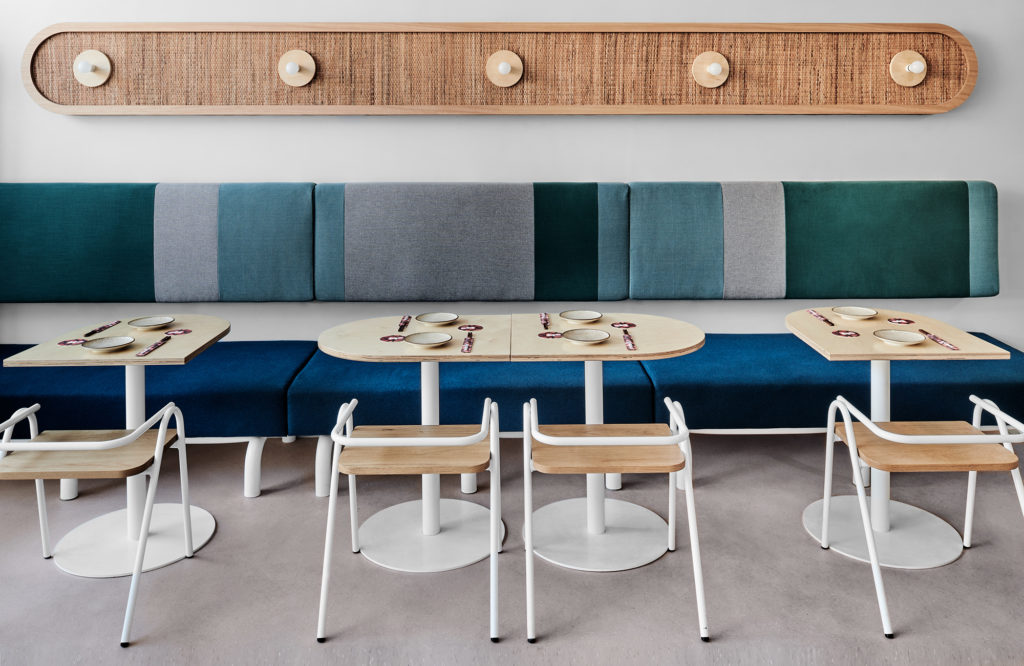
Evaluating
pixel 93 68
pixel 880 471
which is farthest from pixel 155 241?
pixel 880 471

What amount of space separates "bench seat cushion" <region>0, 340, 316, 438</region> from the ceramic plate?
0.67 m

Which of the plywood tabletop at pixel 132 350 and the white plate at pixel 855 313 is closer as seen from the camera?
the plywood tabletop at pixel 132 350

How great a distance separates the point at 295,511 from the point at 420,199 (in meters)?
1.24

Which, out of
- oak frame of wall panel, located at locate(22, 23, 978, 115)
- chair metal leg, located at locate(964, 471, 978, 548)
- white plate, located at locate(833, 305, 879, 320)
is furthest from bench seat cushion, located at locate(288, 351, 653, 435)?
oak frame of wall panel, located at locate(22, 23, 978, 115)

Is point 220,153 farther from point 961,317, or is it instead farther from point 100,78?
point 961,317

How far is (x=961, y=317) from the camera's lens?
3170mm

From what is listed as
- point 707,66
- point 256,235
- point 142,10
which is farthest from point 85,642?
point 707,66

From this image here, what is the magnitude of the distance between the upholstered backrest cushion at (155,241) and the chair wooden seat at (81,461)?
101 centimetres

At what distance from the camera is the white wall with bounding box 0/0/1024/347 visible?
2.96 m

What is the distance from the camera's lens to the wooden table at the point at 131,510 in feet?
6.31

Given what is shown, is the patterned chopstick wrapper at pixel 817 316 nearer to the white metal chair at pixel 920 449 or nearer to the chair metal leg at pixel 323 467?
the white metal chair at pixel 920 449

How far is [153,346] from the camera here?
6.66ft

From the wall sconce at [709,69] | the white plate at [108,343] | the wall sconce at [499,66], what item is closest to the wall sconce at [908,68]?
the wall sconce at [709,69]

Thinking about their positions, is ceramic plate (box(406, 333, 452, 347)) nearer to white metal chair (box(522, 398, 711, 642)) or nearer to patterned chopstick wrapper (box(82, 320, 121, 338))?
white metal chair (box(522, 398, 711, 642))
